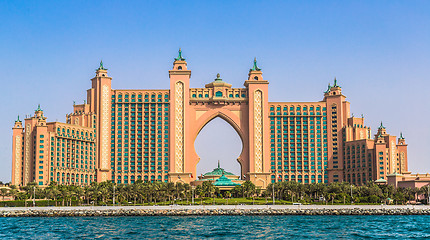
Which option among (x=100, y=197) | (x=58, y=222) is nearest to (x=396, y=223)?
(x=58, y=222)

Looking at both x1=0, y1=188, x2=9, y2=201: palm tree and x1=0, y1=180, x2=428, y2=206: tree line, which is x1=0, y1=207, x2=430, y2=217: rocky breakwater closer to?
x1=0, y1=180, x2=428, y2=206: tree line

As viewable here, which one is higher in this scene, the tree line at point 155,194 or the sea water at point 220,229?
the tree line at point 155,194

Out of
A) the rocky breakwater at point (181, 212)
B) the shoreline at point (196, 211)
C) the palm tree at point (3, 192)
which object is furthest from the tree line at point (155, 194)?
the rocky breakwater at point (181, 212)

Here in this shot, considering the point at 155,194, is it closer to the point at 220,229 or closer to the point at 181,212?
the point at 181,212

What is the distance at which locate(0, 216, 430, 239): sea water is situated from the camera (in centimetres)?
9675

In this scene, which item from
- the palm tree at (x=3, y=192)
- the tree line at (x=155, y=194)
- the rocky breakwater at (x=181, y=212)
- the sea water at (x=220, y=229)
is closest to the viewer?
the sea water at (x=220, y=229)

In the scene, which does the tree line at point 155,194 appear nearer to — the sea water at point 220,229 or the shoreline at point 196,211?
the shoreline at point 196,211

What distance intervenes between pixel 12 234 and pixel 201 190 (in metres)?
102

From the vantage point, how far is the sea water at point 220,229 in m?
96.8

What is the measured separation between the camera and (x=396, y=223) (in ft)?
400

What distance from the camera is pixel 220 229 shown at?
349ft

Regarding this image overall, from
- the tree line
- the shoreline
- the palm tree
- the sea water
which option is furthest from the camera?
the palm tree

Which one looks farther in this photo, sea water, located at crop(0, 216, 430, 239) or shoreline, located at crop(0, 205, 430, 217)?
shoreline, located at crop(0, 205, 430, 217)

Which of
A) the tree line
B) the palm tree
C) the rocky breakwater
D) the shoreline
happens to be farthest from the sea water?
the palm tree
